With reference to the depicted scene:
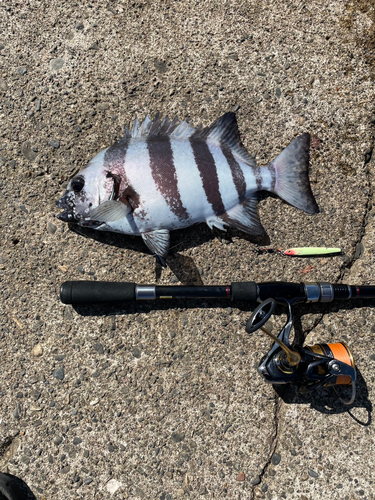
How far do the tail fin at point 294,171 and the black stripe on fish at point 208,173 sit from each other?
13.8 inches

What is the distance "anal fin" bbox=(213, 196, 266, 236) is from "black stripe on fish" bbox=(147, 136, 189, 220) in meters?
0.25

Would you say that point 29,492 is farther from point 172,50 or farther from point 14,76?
point 172,50

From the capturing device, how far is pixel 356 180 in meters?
2.09

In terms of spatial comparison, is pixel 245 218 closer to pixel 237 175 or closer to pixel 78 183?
pixel 237 175

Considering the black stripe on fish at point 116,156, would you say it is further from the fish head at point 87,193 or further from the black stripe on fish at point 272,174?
the black stripe on fish at point 272,174

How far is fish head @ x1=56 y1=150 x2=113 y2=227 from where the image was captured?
177 centimetres

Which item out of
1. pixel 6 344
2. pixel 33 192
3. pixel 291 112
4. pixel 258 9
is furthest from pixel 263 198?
pixel 6 344

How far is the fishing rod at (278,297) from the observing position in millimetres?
1752

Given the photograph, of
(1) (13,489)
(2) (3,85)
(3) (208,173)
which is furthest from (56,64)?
(1) (13,489)

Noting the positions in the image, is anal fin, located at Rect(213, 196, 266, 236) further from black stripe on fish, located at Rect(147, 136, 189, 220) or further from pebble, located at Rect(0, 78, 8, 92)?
pebble, located at Rect(0, 78, 8, 92)

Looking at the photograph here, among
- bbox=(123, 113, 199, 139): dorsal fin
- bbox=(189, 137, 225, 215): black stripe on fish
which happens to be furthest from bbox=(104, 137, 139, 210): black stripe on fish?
bbox=(189, 137, 225, 215): black stripe on fish

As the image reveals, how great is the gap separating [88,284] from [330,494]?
171 cm

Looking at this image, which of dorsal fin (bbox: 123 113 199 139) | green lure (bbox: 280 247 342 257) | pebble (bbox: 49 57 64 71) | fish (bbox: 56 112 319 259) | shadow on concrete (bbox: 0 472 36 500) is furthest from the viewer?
pebble (bbox: 49 57 64 71)

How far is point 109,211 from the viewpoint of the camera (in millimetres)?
1765
